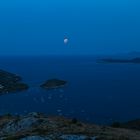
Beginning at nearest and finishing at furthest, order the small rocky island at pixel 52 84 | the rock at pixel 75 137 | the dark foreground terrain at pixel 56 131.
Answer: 1. the rock at pixel 75 137
2. the dark foreground terrain at pixel 56 131
3. the small rocky island at pixel 52 84

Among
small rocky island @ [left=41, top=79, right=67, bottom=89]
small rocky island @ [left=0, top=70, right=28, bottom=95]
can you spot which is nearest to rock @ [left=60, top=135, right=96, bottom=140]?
small rocky island @ [left=0, top=70, right=28, bottom=95]

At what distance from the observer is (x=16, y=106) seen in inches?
4665

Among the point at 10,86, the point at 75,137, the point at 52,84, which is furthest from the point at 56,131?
the point at 10,86

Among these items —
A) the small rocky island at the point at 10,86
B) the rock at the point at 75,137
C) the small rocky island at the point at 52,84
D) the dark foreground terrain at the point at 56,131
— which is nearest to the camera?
the rock at the point at 75,137

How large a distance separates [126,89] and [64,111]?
2114 inches

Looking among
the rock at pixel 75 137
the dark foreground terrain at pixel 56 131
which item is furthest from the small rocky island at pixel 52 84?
the rock at pixel 75 137

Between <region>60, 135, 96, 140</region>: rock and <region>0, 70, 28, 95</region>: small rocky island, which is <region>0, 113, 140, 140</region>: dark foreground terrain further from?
<region>0, 70, 28, 95</region>: small rocky island

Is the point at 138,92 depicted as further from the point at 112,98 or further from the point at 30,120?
the point at 30,120

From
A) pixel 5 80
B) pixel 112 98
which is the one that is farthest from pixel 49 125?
pixel 5 80

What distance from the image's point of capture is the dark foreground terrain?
3522cm

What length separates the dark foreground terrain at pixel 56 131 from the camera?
35219 mm

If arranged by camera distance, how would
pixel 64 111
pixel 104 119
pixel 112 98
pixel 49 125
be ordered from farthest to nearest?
pixel 112 98, pixel 64 111, pixel 104 119, pixel 49 125

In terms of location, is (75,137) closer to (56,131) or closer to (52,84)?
(56,131)

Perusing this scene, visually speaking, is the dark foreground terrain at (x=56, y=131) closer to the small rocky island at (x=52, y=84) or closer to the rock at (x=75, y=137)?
the rock at (x=75, y=137)
